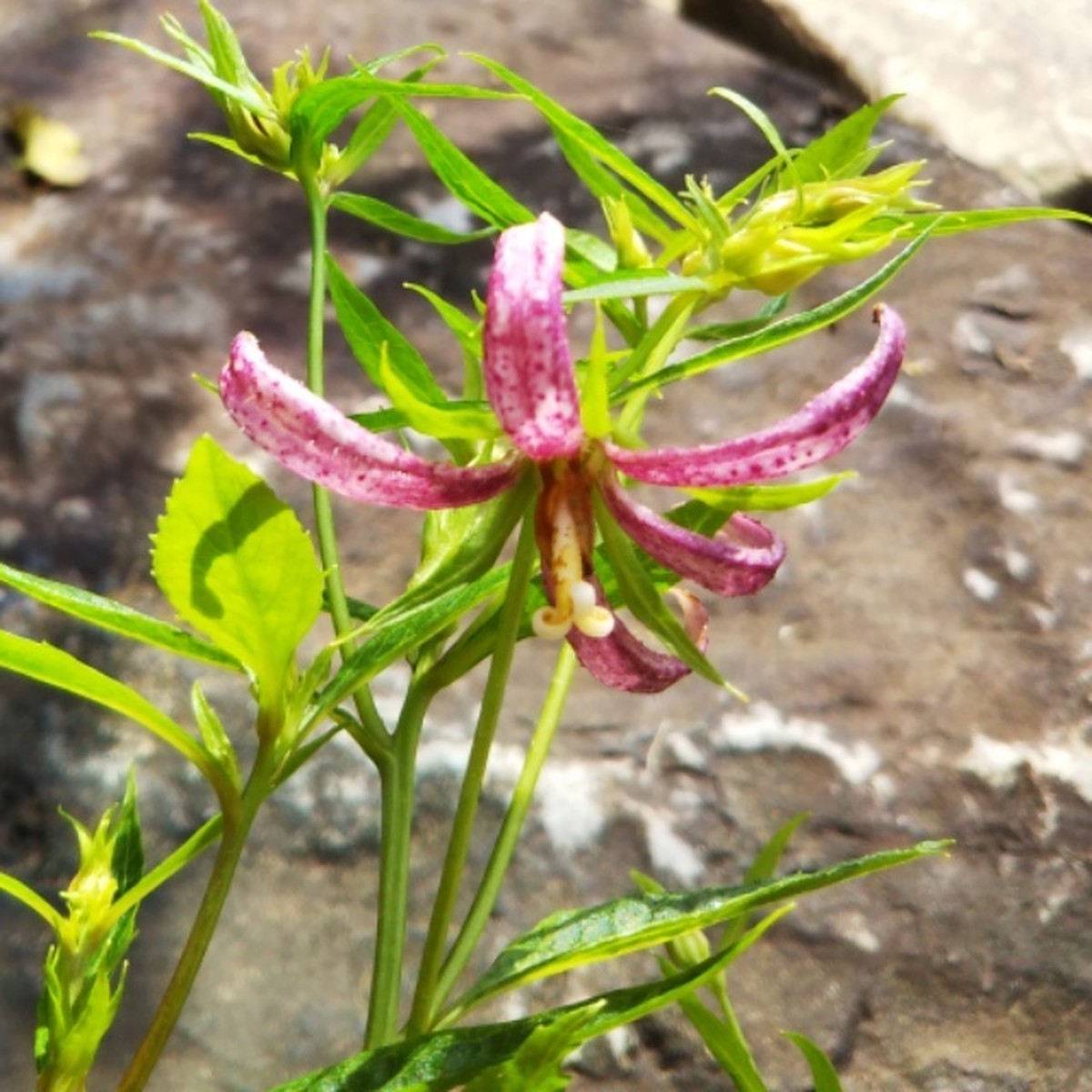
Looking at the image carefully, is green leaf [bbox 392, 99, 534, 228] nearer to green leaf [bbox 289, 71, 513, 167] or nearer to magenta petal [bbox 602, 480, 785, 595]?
green leaf [bbox 289, 71, 513, 167]

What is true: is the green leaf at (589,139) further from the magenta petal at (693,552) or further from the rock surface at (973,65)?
the rock surface at (973,65)

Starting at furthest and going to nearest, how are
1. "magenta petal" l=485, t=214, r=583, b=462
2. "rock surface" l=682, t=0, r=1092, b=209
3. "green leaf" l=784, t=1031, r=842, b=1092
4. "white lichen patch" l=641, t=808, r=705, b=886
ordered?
1. "rock surface" l=682, t=0, r=1092, b=209
2. "white lichen patch" l=641, t=808, r=705, b=886
3. "green leaf" l=784, t=1031, r=842, b=1092
4. "magenta petal" l=485, t=214, r=583, b=462

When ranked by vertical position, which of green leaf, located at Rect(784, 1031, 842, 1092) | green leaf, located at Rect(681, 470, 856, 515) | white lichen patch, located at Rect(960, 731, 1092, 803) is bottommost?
white lichen patch, located at Rect(960, 731, 1092, 803)

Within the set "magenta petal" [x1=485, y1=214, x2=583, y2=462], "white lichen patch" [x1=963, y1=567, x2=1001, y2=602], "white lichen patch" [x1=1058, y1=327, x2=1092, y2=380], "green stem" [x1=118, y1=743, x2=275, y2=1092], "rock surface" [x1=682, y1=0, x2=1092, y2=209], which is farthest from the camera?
"rock surface" [x1=682, y1=0, x2=1092, y2=209]

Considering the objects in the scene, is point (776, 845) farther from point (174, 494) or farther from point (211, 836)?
point (174, 494)

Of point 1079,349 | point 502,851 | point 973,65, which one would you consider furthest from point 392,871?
point 973,65

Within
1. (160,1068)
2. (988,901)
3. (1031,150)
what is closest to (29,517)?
(160,1068)

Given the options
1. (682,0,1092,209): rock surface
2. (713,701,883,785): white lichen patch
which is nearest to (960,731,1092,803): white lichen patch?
(713,701,883,785): white lichen patch
